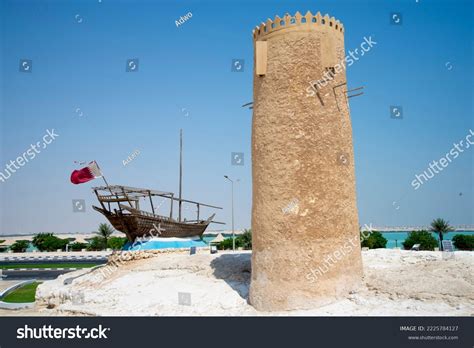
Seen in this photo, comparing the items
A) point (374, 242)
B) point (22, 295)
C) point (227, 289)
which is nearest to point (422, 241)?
point (374, 242)

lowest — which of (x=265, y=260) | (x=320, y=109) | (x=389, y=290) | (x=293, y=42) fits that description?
(x=389, y=290)

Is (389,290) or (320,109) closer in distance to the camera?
(389,290)

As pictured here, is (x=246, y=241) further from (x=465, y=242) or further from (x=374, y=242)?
(x=465, y=242)

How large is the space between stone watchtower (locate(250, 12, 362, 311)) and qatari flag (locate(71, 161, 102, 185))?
11196mm

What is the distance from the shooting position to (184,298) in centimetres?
1253

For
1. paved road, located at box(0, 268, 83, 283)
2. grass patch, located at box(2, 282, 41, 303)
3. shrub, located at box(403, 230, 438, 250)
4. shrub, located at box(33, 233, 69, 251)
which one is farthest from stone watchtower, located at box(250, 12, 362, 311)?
shrub, located at box(33, 233, 69, 251)

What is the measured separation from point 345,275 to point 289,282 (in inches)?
62.8

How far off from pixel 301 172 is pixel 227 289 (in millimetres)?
4610

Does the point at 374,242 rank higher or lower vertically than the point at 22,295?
higher

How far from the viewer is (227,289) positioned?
13.0 metres
